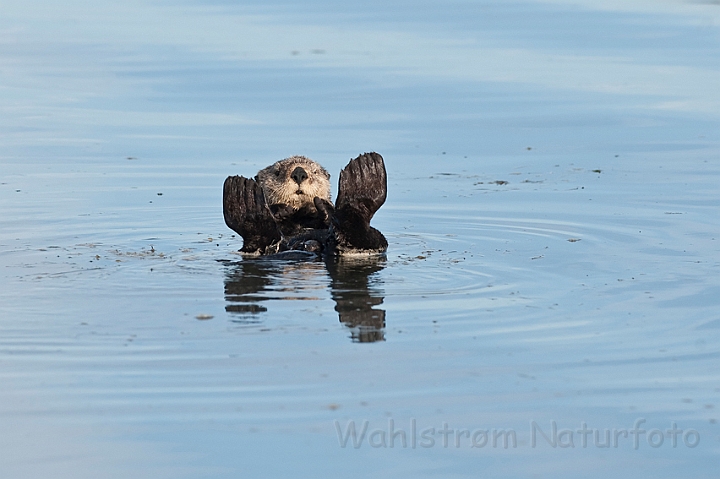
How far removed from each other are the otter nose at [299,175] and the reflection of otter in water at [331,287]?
0.74 metres

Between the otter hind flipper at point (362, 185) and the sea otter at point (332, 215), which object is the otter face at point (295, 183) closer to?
the sea otter at point (332, 215)

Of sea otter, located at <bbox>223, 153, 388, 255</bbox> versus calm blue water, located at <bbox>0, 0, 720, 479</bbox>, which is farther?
sea otter, located at <bbox>223, 153, 388, 255</bbox>

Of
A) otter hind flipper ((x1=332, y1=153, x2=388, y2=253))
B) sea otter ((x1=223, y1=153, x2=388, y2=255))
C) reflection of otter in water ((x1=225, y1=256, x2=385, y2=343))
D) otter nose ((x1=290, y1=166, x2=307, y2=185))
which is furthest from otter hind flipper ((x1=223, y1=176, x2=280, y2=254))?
otter nose ((x1=290, y1=166, x2=307, y2=185))

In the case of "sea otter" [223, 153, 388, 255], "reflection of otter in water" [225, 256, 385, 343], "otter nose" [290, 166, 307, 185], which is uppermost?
"otter nose" [290, 166, 307, 185]

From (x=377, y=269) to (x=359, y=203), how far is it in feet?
1.66

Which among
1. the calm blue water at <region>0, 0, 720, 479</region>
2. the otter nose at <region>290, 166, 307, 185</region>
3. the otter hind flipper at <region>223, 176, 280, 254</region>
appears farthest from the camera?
the otter nose at <region>290, 166, 307, 185</region>

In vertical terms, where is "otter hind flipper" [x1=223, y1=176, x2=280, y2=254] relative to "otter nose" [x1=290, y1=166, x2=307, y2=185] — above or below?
below

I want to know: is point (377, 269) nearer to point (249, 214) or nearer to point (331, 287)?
point (331, 287)

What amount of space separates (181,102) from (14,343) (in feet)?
28.4

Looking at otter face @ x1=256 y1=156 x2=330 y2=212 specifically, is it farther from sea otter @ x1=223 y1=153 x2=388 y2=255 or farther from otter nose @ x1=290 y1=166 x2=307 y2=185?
sea otter @ x1=223 y1=153 x2=388 y2=255

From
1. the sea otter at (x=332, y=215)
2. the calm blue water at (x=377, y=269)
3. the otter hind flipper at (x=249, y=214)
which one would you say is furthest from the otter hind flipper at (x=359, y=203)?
the otter hind flipper at (x=249, y=214)

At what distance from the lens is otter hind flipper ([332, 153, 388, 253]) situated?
675 cm

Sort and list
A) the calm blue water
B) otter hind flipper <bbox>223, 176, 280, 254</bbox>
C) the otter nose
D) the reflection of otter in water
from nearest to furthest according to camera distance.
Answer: the calm blue water → the reflection of otter in water → otter hind flipper <bbox>223, 176, 280, 254</bbox> → the otter nose

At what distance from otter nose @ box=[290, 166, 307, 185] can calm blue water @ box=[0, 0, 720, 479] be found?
65cm
